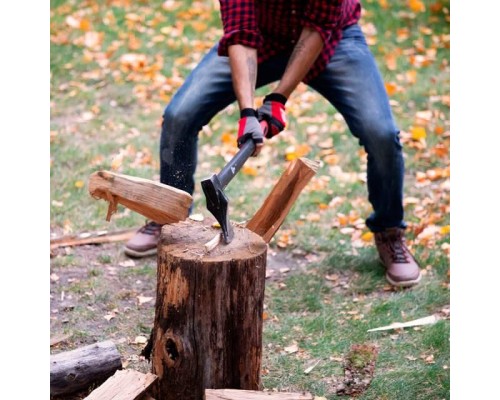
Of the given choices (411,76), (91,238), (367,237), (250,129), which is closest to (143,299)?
(91,238)

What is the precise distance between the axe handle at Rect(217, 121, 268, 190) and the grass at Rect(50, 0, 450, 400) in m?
0.97

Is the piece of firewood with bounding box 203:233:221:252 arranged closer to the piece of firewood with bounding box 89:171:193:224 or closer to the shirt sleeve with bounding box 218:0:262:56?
the piece of firewood with bounding box 89:171:193:224

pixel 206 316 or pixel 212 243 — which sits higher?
pixel 212 243

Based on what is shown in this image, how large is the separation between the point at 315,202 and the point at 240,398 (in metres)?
2.69

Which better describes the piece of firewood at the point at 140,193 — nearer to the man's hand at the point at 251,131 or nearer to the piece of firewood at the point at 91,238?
the man's hand at the point at 251,131

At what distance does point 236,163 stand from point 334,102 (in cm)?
112

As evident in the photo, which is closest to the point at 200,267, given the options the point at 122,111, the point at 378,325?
the point at 378,325

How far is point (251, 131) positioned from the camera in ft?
11.6

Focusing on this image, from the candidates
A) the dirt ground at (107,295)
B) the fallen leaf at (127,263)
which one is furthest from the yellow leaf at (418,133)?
the fallen leaf at (127,263)

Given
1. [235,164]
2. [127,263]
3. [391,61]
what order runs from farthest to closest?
[391,61]
[127,263]
[235,164]

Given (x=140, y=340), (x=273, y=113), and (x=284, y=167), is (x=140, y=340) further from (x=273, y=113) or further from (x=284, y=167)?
(x=284, y=167)

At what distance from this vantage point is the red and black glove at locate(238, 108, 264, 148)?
3.52 meters

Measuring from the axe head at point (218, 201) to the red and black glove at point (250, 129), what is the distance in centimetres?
49

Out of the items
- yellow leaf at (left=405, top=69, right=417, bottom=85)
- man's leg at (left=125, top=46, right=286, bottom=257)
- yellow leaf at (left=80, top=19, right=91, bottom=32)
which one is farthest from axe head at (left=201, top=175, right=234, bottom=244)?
yellow leaf at (left=80, top=19, right=91, bottom=32)
